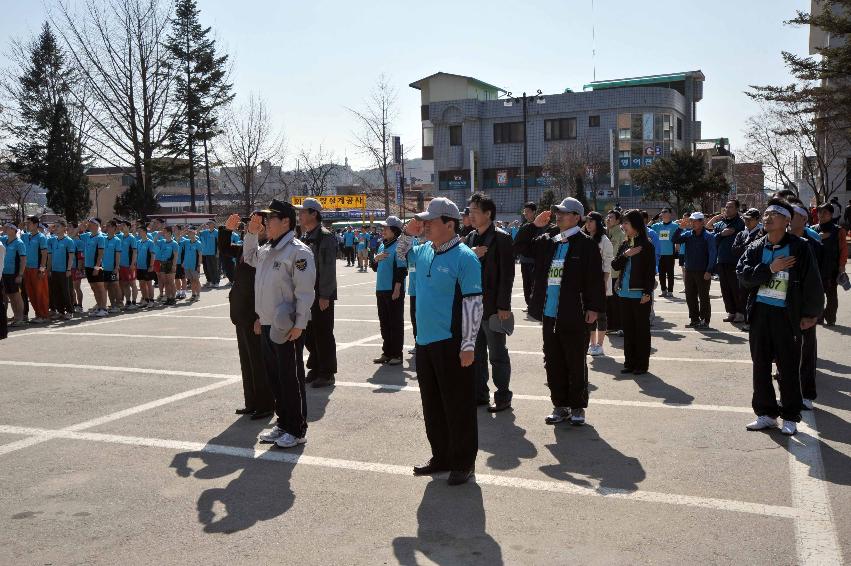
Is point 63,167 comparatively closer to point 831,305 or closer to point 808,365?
point 831,305

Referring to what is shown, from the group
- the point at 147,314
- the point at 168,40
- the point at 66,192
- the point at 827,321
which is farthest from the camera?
the point at 66,192

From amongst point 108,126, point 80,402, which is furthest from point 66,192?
point 80,402

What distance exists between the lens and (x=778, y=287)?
20.6 feet

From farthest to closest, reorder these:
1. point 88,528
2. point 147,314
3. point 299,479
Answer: point 147,314 < point 299,479 < point 88,528

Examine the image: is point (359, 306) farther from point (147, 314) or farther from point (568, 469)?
point (568, 469)

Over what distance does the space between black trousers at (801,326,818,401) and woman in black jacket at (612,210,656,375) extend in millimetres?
1952

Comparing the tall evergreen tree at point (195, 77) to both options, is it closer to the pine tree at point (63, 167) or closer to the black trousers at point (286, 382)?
the pine tree at point (63, 167)

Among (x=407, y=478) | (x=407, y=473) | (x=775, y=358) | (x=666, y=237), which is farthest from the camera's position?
(x=666, y=237)

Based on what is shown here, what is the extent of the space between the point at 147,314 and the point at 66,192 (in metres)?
39.7

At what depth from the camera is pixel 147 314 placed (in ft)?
55.6

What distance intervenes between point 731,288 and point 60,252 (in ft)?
44.6

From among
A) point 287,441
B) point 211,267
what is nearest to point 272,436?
point 287,441

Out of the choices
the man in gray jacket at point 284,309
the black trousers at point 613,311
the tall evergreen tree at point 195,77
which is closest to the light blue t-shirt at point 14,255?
the man in gray jacket at point 284,309

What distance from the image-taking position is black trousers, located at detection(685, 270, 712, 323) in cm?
1257
